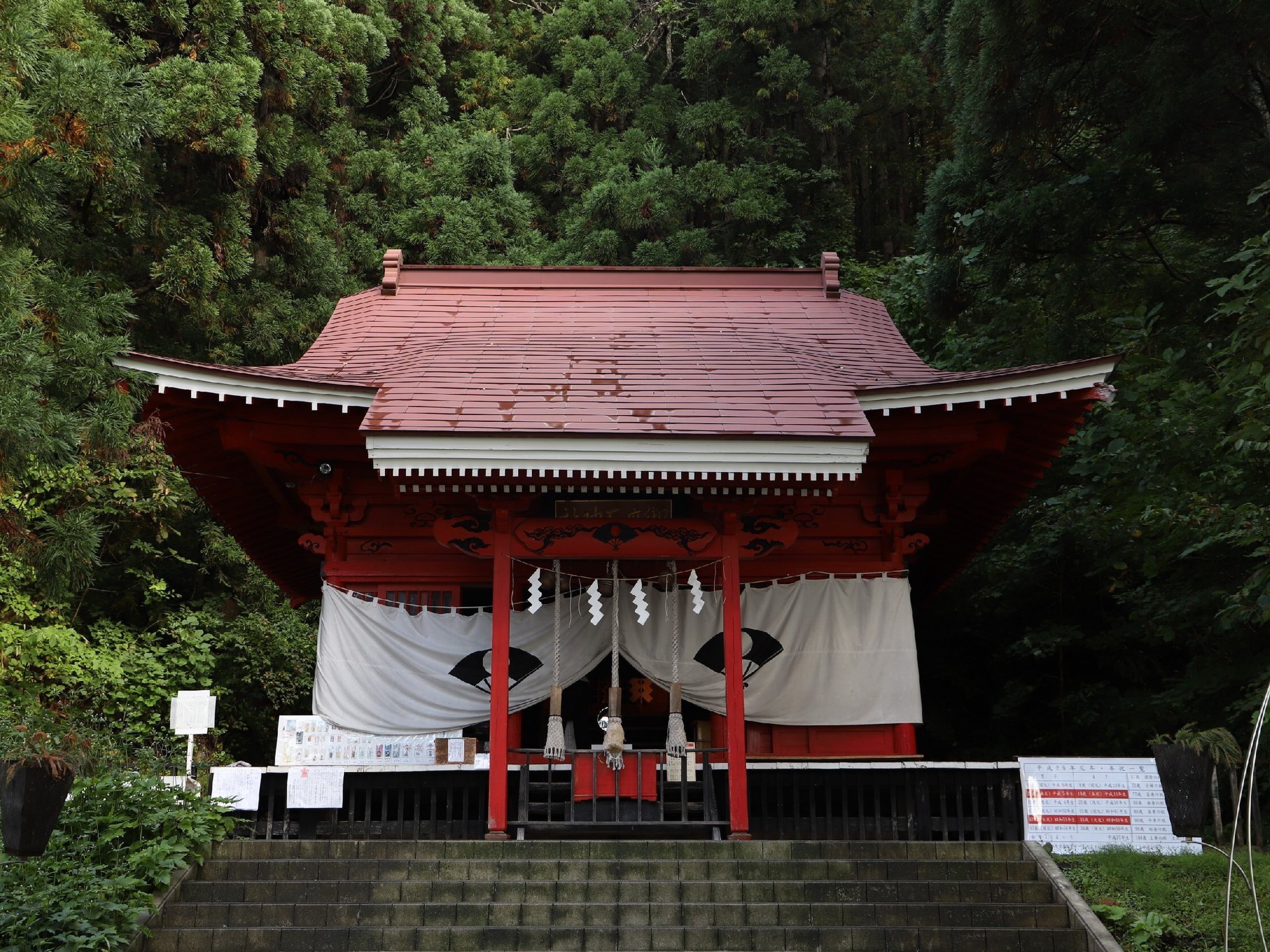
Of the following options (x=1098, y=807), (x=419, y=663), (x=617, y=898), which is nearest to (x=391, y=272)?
(x=419, y=663)

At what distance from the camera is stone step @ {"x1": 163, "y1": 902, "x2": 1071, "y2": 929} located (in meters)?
6.69

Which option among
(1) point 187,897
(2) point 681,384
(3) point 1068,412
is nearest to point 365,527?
(2) point 681,384

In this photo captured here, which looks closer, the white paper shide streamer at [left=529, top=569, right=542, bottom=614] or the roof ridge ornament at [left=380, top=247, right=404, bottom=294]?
the white paper shide streamer at [left=529, top=569, right=542, bottom=614]

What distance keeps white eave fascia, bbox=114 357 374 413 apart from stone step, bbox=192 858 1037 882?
3.31 m

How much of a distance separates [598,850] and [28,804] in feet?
10.7

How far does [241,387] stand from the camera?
8.72 meters

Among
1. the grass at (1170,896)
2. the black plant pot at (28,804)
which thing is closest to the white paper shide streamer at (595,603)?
the grass at (1170,896)

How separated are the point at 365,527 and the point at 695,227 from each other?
12.1 m

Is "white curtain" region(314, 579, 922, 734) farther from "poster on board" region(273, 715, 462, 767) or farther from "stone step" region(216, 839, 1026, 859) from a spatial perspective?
"stone step" region(216, 839, 1026, 859)

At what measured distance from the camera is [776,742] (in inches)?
391

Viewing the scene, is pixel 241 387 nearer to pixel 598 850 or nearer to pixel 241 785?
pixel 241 785

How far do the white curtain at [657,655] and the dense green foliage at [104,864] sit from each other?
6.56 ft

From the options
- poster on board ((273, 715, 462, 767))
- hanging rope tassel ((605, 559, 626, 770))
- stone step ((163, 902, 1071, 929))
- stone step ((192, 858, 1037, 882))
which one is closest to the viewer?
stone step ((163, 902, 1071, 929))

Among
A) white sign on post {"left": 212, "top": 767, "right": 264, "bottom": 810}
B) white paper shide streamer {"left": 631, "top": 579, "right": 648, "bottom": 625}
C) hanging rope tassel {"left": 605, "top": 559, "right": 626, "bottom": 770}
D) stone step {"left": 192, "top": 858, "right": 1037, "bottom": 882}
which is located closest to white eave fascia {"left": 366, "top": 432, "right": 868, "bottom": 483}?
white paper shide streamer {"left": 631, "top": 579, "right": 648, "bottom": 625}
